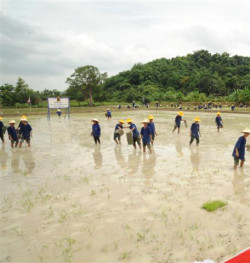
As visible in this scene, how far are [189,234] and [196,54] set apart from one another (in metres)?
87.7

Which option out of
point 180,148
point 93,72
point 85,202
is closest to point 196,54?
point 93,72

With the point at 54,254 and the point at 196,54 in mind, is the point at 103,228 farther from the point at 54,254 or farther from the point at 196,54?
the point at 196,54

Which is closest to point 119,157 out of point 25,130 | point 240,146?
point 240,146

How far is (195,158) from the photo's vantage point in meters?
9.18

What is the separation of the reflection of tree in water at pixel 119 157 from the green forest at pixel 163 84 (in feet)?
114

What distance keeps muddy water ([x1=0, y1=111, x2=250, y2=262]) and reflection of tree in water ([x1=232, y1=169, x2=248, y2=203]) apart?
2 centimetres

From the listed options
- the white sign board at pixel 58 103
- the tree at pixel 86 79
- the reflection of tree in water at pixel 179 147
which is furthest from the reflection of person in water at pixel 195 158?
the tree at pixel 86 79

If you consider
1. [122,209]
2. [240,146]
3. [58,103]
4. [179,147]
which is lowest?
[122,209]

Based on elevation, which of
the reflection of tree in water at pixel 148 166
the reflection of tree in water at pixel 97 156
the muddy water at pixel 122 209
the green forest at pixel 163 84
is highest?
the green forest at pixel 163 84

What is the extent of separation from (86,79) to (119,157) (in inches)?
1837

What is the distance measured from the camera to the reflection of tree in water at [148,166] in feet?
23.5

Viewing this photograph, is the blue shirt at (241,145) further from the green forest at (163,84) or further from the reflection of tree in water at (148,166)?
the green forest at (163,84)

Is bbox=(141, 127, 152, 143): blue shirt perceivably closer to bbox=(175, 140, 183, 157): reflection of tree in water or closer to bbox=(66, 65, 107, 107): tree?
bbox=(175, 140, 183, 157): reflection of tree in water

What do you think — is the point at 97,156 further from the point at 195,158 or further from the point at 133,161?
the point at 195,158
